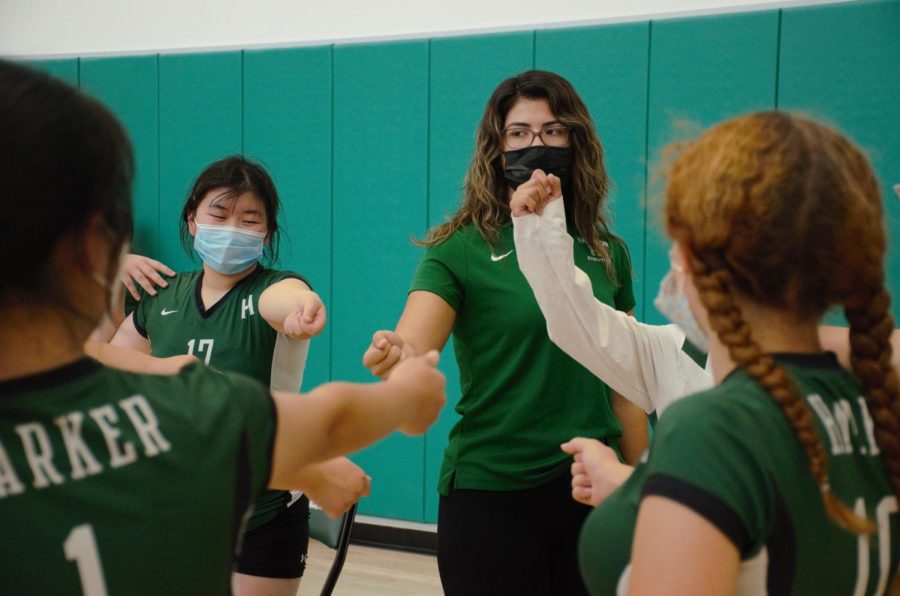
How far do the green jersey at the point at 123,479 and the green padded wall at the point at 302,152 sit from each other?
405cm

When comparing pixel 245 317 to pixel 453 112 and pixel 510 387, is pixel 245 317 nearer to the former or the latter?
pixel 510 387

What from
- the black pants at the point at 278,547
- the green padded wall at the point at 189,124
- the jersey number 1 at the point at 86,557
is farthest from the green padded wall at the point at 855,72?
the jersey number 1 at the point at 86,557

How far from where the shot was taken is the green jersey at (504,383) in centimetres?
204

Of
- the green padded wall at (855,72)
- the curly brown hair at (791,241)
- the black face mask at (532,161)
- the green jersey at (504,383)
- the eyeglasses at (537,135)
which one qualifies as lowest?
the green jersey at (504,383)

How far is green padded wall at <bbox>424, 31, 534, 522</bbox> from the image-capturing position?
4.61m

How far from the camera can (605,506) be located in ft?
3.54

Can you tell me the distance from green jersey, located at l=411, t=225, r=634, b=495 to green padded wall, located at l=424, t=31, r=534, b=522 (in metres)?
2.50

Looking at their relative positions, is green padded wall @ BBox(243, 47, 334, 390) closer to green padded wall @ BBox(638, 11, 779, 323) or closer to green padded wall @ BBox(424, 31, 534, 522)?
green padded wall @ BBox(424, 31, 534, 522)

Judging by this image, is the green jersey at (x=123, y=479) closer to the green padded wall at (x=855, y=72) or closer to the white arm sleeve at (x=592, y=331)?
the white arm sleeve at (x=592, y=331)

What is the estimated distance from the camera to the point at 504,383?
2076 mm

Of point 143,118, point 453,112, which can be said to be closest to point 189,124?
point 143,118

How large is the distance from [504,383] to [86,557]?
1285 millimetres

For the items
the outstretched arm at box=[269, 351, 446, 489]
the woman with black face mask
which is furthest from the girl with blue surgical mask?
the outstretched arm at box=[269, 351, 446, 489]

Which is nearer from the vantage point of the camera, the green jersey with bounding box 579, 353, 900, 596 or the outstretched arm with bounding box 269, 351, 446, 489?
the green jersey with bounding box 579, 353, 900, 596
